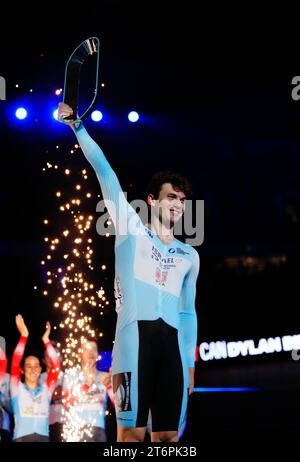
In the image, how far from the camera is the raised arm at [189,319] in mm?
3510

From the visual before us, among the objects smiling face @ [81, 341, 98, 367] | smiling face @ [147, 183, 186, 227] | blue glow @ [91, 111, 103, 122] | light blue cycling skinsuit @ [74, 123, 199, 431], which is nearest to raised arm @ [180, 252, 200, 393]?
light blue cycling skinsuit @ [74, 123, 199, 431]

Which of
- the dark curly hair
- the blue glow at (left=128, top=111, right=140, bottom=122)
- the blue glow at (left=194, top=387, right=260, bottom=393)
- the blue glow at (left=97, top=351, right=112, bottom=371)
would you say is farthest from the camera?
the blue glow at (left=194, top=387, right=260, bottom=393)

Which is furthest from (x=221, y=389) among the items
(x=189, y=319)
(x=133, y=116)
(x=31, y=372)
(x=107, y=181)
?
(x=107, y=181)

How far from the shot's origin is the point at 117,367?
128 inches

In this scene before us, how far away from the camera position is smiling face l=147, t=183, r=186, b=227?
3.57 meters

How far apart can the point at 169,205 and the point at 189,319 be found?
624 mm

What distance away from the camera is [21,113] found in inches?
250

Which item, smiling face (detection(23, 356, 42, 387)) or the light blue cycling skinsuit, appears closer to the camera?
the light blue cycling skinsuit

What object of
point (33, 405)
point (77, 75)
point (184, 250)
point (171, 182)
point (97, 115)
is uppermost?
point (97, 115)

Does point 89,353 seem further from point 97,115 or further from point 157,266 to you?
point 157,266

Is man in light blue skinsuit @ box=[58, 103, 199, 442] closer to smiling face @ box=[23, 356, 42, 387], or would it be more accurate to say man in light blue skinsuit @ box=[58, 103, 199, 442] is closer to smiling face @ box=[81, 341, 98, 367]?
smiling face @ box=[81, 341, 98, 367]

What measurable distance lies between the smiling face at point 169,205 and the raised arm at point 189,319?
10.6 inches

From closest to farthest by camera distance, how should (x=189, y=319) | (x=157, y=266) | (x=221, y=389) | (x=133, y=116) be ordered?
(x=157, y=266)
(x=189, y=319)
(x=133, y=116)
(x=221, y=389)

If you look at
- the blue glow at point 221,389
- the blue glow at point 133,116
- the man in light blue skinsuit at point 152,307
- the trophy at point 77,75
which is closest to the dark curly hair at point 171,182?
the man in light blue skinsuit at point 152,307
